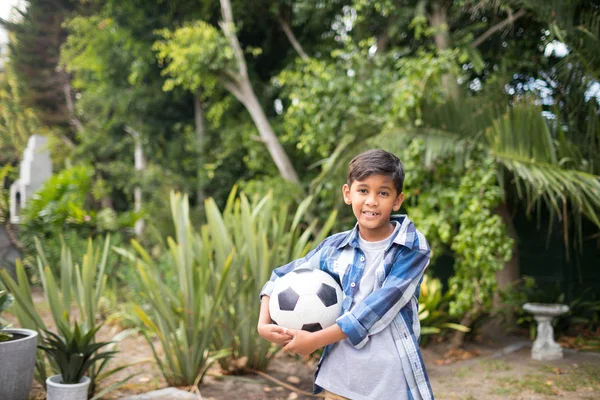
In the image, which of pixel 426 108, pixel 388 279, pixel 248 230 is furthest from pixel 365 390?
pixel 426 108

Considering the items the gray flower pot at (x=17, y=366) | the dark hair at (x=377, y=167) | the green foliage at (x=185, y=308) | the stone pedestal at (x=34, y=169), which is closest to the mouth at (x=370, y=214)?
the dark hair at (x=377, y=167)

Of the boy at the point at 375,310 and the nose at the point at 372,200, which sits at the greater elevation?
the nose at the point at 372,200

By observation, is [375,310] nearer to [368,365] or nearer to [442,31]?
[368,365]

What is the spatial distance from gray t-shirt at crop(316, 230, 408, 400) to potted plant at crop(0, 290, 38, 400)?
5.83 feet

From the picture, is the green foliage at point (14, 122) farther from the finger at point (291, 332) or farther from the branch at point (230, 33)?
the finger at point (291, 332)

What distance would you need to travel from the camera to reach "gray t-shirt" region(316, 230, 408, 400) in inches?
62.6

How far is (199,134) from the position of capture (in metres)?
9.52

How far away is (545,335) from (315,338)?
3445 mm

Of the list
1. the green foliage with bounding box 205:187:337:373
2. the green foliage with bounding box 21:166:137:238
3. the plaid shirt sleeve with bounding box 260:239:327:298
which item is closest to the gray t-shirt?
the plaid shirt sleeve with bounding box 260:239:327:298

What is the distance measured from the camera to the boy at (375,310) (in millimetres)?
1579

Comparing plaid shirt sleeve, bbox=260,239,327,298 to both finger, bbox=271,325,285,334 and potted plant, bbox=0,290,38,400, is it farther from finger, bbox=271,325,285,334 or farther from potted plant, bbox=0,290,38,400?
potted plant, bbox=0,290,38,400

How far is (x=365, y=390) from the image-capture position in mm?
1610

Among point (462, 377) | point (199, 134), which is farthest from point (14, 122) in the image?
point (462, 377)

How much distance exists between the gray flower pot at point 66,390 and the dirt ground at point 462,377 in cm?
36
